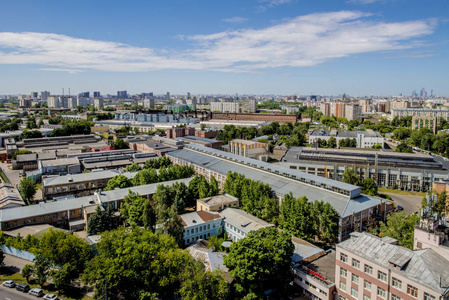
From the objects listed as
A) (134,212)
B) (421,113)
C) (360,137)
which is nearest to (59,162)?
(134,212)

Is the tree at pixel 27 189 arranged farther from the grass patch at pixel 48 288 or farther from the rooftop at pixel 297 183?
the rooftop at pixel 297 183

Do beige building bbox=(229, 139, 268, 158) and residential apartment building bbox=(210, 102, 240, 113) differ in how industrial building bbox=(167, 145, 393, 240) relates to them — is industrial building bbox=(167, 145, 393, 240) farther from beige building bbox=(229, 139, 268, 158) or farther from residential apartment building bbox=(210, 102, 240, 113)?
residential apartment building bbox=(210, 102, 240, 113)

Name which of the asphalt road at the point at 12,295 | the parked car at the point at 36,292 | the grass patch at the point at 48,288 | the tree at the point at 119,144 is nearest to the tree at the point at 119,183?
the grass patch at the point at 48,288

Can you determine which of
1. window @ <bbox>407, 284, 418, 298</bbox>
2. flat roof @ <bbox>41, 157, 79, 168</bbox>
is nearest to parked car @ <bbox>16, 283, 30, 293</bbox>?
window @ <bbox>407, 284, 418, 298</bbox>

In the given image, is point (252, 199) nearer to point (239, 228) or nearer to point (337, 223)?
point (239, 228)

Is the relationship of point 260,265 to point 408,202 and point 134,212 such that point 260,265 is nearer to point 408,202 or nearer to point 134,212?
point 134,212

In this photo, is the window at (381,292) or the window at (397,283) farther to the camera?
the window at (381,292)
